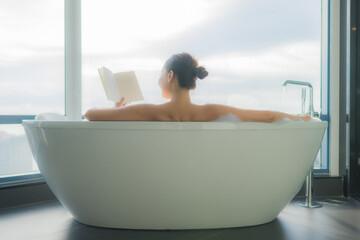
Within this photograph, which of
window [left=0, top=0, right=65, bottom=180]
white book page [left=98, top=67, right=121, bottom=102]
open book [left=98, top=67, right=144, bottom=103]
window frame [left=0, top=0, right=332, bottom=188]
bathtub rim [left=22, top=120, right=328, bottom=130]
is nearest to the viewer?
bathtub rim [left=22, top=120, right=328, bottom=130]

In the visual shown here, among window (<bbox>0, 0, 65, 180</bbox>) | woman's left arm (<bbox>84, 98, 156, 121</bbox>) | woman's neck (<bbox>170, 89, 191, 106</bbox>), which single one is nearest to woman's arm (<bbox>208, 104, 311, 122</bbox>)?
woman's neck (<bbox>170, 89, 191, 106</bbox>)

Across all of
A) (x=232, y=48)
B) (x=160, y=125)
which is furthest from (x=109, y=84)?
(x=232, y=48)

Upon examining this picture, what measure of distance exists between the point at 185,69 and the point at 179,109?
0.22 metres

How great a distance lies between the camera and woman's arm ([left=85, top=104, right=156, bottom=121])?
5.97 feet

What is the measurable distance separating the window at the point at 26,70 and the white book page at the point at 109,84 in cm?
92

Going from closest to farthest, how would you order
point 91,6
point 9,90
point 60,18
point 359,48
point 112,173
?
point 112,173 < point 9,90 < point 359,48 < point 60,18 < point 91,6

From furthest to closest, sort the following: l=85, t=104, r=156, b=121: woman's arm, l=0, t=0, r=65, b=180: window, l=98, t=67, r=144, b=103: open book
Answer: l=0, t=0, r=65, b=180: window < l=98, t=67, r=144, b=103: open book < l=85, t=104, r=156, b=121: woman's arm

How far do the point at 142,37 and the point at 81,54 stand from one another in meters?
0.54

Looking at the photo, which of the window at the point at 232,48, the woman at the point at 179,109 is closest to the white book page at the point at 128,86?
the woman at the point at 179,109

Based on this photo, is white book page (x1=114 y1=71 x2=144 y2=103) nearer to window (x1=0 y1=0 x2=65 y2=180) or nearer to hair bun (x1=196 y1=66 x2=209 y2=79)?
hair bun (x1=196 y1=66 x2=209 y2=79)

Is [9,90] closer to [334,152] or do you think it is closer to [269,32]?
[269,32]

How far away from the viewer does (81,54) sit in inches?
121

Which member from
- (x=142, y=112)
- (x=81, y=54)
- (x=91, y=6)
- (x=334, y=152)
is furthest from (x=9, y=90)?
(x=334, y=152)

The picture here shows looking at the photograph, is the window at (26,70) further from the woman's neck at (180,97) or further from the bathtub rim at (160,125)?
the woman's neck at (180,97)
